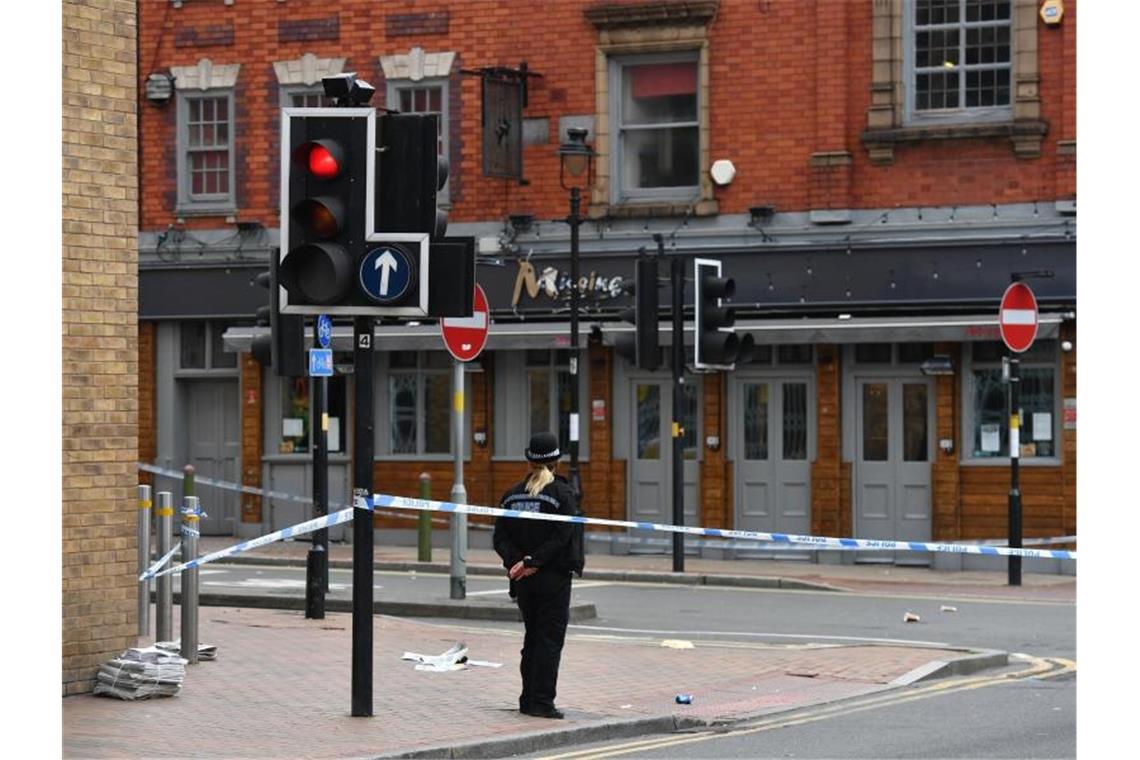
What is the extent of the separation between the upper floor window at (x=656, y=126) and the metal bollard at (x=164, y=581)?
14.6 m

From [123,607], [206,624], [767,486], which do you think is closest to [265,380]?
[767,486]

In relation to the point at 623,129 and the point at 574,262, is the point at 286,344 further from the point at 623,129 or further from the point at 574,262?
the point at 623,129

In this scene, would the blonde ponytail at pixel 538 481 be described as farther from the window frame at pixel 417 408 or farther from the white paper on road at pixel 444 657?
the window frame at pixel 417 408

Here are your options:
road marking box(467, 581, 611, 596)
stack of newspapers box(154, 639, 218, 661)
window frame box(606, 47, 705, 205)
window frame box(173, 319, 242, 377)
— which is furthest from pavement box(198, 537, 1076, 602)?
stack of newspapers box(154, 639, 218, 661)

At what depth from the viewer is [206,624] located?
1772 cm

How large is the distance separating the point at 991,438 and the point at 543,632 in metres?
14.5

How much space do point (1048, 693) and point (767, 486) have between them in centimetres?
1292

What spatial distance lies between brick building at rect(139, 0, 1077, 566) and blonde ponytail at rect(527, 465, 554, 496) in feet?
44.3

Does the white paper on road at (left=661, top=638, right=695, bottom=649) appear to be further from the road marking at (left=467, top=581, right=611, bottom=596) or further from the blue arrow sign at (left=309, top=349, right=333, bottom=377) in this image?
the road marking at (left=467, top=581, right=611, bottom=596)

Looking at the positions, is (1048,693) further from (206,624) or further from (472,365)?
(472,365)

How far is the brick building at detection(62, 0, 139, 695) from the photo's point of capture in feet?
42.0

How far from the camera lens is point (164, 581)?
14727 millimetres

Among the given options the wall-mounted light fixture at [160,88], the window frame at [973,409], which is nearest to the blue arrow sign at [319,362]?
the window frame at [973,409]

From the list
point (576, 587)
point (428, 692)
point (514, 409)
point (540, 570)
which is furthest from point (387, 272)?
point (514, 409)
